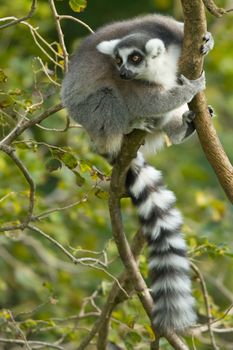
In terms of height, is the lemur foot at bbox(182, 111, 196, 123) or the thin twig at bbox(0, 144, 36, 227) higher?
the lemur foot at bbox(182, 111, 196, 123)

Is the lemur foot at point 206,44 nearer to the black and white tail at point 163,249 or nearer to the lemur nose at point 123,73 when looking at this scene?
the lemur nose at point 123,73

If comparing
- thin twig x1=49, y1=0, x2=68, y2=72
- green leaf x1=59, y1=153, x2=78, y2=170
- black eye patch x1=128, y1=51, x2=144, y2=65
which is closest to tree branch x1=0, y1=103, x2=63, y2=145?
green leaf x1=59, y1=153, x2=78, y2=170

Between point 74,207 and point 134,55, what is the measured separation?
3.38 feet

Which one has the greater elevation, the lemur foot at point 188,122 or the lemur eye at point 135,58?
the lemur eye at point 135,58

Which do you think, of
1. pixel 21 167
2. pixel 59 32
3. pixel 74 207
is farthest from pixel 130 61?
pixel 21 167

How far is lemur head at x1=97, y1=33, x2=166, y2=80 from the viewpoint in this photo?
15.8ft

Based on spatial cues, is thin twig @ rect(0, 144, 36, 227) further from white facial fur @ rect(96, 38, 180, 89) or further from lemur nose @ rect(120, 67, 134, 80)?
white facial fur @ rect(96, 38, 180, 89)

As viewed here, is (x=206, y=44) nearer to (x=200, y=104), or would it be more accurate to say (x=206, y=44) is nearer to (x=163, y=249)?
(x=200, y=104)

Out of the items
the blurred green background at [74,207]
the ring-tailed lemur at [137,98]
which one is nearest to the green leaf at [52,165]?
the blurred green background at [74,207]

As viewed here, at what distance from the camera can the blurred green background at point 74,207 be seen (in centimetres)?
443

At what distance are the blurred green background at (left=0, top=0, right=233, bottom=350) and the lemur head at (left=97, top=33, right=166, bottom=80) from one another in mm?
426

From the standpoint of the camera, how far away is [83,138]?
6035 mm

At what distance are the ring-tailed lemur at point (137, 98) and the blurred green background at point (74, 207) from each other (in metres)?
0.22

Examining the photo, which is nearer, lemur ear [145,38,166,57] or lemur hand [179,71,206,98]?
lemur hand [179,71,206,98]
